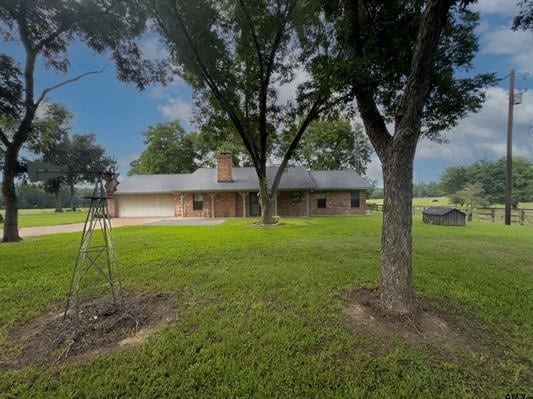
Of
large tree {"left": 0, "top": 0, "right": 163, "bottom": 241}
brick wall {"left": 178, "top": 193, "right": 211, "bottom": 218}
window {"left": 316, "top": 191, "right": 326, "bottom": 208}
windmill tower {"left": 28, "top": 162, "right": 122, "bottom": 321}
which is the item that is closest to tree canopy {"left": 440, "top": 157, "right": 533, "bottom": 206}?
window {"left": 316, "top": 191, "right": 326, "bottom": 208}

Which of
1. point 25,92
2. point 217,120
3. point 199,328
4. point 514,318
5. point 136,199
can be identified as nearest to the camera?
point 199,328

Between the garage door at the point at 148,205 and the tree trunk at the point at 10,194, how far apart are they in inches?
430

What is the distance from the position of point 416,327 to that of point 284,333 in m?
1.57

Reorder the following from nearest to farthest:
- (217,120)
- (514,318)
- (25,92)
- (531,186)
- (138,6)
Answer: (514,318) < (138,6) < (25,92) < (217,120) < (531,186)

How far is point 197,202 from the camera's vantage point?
62.5 ft

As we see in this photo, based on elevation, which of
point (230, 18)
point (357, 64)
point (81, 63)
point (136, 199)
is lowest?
point (136, 199)

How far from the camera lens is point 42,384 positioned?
208cm

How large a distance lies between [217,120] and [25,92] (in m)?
6.92

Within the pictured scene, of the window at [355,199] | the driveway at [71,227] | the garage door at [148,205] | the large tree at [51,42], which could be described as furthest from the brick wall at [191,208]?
the window at [355,199]

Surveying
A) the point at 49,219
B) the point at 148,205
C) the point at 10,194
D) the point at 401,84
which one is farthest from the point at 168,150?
the point at 401,84

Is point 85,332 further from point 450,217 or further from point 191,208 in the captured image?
point 191,208

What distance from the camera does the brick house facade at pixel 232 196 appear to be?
18.6 m

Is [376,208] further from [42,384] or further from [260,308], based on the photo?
[42,384]

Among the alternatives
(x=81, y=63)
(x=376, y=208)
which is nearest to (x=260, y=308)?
(x=81, y=63)
